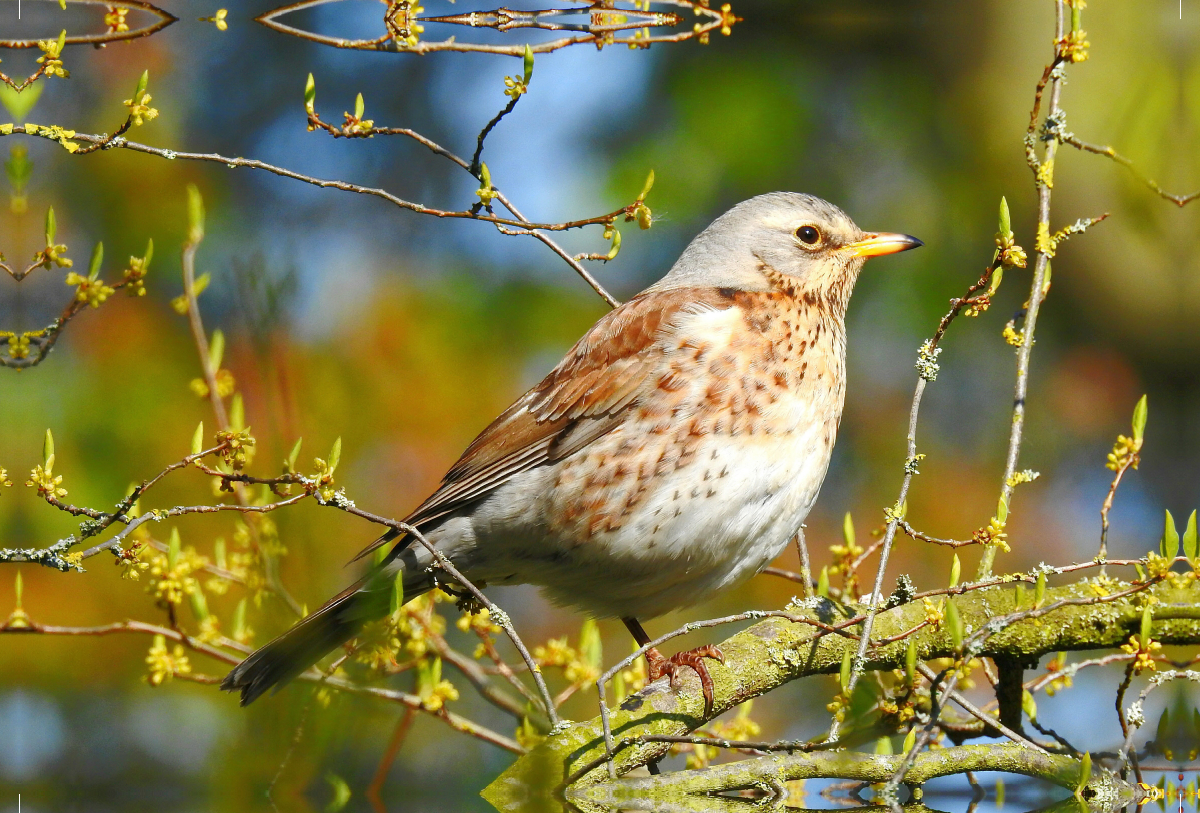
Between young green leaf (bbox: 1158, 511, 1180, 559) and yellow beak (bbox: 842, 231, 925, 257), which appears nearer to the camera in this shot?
young green leaf (bbox: 1158, 511, 1180, 559)

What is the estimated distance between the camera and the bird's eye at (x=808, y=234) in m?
3.54

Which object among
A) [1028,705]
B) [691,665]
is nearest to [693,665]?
[691,665]

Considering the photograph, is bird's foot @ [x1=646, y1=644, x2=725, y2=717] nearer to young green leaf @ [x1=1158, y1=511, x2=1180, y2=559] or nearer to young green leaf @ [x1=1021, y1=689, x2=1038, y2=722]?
young green leaf @ [x1=1021, y1=689, x2=1038, y2=722]

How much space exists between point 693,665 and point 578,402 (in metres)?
0.93

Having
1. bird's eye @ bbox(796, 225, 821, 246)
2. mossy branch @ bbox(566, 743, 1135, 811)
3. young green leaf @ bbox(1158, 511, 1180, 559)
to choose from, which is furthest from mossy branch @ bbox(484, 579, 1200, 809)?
bird's eye @ bbox(796, 225, 821, 246)

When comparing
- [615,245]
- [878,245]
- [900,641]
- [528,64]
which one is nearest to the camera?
[528,64]

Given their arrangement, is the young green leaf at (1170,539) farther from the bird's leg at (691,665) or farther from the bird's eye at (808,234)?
the bird's eye at (808,234)

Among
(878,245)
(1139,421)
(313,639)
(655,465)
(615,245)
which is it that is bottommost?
(313,639)

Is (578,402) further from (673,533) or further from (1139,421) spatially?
(1139,421)

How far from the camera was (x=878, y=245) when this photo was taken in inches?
137

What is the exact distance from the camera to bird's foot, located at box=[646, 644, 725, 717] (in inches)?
101

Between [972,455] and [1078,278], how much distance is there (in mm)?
1179

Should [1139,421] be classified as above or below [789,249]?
below

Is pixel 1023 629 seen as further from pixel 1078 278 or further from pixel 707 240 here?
pixel 1078 278
